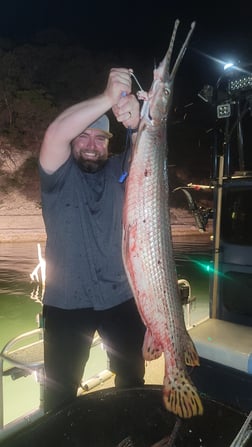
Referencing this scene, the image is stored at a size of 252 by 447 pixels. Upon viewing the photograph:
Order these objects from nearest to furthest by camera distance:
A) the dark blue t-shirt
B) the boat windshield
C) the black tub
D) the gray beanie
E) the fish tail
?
the fish tail
the black tub
the dark blue t-shirt
the gray beanie
the boat windshield

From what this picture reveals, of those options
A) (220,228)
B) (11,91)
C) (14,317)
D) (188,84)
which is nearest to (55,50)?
(11,91)

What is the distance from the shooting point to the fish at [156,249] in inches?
77.4

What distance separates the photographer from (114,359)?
8.95 feet

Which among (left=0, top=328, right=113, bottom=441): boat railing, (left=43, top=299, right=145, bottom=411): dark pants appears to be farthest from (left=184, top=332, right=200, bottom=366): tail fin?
(left=0, top=328, right=113, bottom=441): boat railing

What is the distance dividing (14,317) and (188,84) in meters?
50.6

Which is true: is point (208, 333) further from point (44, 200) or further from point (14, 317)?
point (14, 317)

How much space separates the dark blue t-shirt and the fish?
0.60 meters

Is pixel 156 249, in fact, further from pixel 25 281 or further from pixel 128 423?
pixel 25 281

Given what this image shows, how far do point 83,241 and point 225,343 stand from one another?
1.68m

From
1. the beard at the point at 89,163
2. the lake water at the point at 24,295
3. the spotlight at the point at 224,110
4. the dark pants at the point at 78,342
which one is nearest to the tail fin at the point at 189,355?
the dark pants at the point at 78,342

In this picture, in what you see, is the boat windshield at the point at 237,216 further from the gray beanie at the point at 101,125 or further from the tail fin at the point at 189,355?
the tail fin at the point at 189,355

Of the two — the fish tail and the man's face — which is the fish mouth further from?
the fish tail

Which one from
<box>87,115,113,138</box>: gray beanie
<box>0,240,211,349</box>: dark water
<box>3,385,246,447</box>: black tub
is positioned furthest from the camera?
<box>0,240,211,349</box>: dark water

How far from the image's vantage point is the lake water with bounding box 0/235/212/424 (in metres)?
5.34
